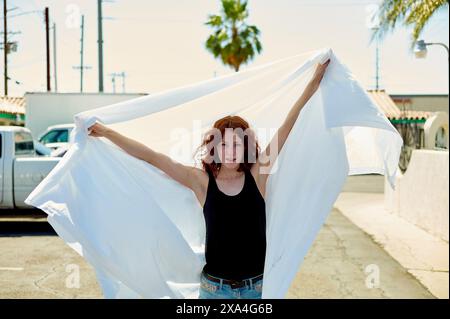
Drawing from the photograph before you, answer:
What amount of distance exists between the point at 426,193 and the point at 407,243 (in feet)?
5.17

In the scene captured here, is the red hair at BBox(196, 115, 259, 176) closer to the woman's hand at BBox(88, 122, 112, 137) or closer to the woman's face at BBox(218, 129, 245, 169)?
the woman's face at BBox(218, 129, 245, 169)

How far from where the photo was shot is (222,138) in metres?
2.17

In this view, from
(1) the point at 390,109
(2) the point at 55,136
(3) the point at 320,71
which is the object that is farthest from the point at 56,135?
(1) the point at 390,109

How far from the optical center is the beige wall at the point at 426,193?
28.8 ft

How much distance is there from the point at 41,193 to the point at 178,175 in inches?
23.8

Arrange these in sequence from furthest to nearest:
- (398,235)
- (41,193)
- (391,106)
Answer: (391,106) < (398,235) < (41,193)

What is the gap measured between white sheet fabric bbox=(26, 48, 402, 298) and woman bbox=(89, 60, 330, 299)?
0.21 ft

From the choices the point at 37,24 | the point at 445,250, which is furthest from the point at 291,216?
the point at 445,250

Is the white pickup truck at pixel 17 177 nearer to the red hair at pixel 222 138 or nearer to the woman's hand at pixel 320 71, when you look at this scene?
the red hair at pixel 222 138

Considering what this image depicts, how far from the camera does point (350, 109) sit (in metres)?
2.07

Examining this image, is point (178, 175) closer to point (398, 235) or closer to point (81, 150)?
point (81, 150)

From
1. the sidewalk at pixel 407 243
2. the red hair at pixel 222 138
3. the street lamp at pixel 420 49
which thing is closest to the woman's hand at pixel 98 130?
the red hair at pixel 222 138

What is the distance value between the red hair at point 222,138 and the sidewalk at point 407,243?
4.61 metres

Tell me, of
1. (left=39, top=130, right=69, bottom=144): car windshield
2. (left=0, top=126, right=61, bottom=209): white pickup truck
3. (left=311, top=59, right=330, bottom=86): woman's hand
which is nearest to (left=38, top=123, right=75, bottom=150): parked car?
(left=39, top=130, right=69, bottom=144): car windshield
